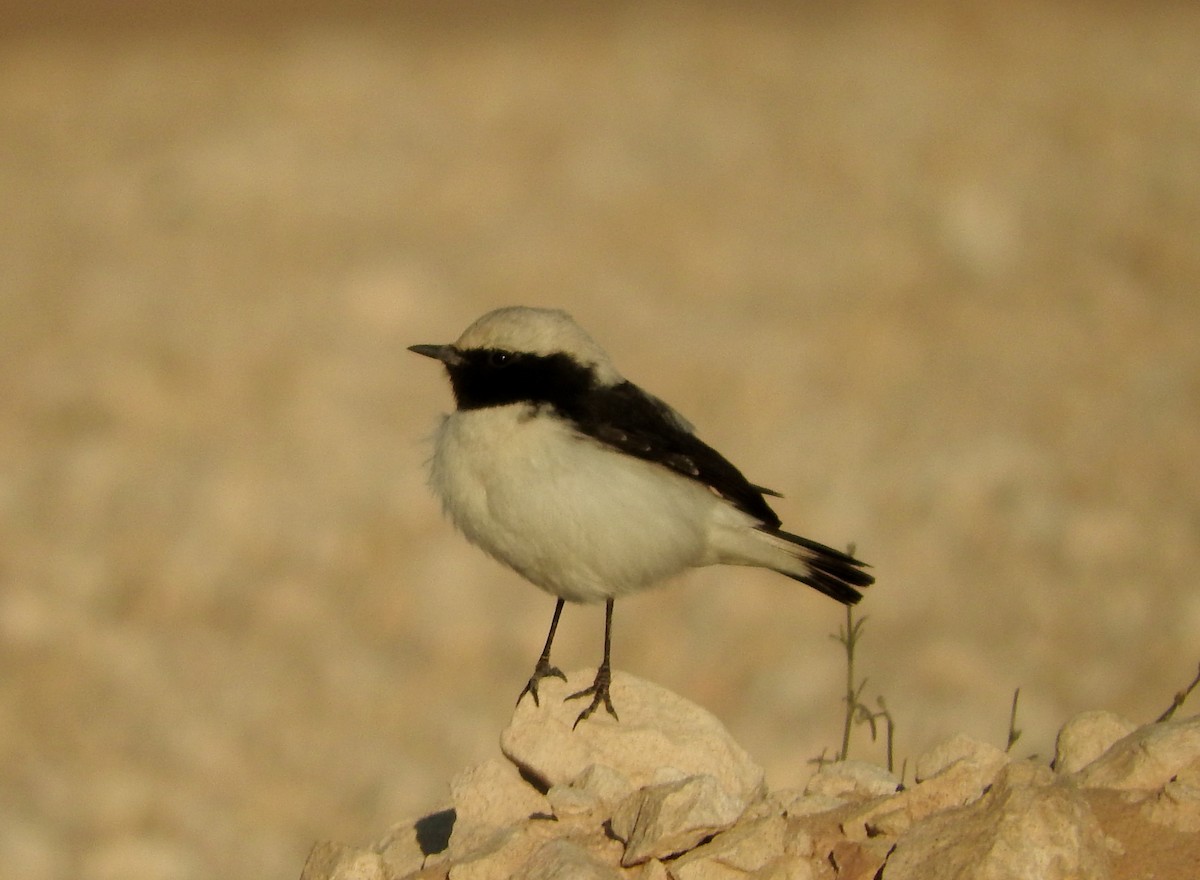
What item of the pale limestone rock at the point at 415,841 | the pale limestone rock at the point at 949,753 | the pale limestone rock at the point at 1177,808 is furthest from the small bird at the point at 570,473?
the pale limestone rock at the point at 1177,808

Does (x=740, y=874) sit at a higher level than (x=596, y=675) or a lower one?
lower

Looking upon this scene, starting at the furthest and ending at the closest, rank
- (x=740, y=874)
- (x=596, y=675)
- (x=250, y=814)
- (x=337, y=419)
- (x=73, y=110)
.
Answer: (x=73, y=110), (x=337, y=419), (x=250, y=814), (x=596, y=675), (x=740, y=874)

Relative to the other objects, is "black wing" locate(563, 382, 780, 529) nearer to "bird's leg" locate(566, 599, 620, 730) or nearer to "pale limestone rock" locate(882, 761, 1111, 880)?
"bird's leg" locate(566, 599, 620, 730)

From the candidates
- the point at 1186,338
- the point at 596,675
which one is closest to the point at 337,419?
the point at 1186,338

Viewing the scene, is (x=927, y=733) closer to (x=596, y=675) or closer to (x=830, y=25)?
(x=596, y=675)

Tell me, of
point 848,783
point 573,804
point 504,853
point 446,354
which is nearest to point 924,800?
point 848,783

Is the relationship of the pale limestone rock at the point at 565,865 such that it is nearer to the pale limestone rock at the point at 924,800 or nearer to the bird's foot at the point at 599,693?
the pale limestone rock at the point at 924,800
